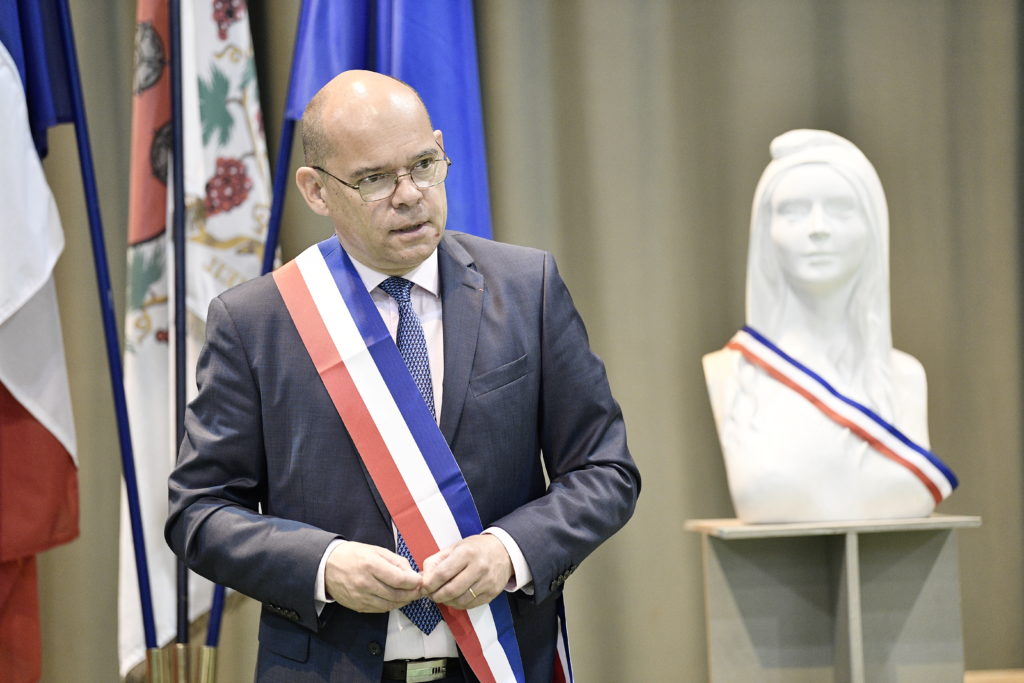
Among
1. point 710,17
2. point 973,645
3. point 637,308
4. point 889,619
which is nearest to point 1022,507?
point 973,645

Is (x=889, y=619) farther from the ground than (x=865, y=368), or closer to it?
closer to it

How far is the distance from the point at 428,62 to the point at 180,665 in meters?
1.49

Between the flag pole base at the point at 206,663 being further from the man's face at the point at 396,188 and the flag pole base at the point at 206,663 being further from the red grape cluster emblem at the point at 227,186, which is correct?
the man's face at the point at 396,188

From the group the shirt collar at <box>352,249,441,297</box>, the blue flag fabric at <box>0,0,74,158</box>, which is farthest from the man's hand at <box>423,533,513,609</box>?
the blue flag fabric at <box>0,0,74,158</box>

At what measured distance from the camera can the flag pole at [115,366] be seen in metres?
2.59

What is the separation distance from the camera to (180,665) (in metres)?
2.56

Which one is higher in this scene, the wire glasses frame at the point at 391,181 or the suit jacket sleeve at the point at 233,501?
the wire glasses frame at the point at 391,181

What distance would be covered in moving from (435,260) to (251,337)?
271mm

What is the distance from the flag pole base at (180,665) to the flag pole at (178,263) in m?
0.02

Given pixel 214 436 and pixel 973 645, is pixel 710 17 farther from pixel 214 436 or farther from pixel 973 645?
pixel 214 436

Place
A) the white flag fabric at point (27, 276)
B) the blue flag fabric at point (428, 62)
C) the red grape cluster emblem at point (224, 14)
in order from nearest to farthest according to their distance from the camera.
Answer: the white flag fabric at point (27, 276)
the blue flag fabric at point (428, 62)
the red grape cluster emblem at point (224, 14)

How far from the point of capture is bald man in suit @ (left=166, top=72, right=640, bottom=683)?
4.59ft

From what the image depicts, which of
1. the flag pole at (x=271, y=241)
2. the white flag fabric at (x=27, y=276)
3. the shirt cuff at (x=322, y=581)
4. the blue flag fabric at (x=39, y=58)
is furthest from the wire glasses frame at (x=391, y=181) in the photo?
the blue flag fabric at (x=39, y=58)

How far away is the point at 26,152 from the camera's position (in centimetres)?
251
